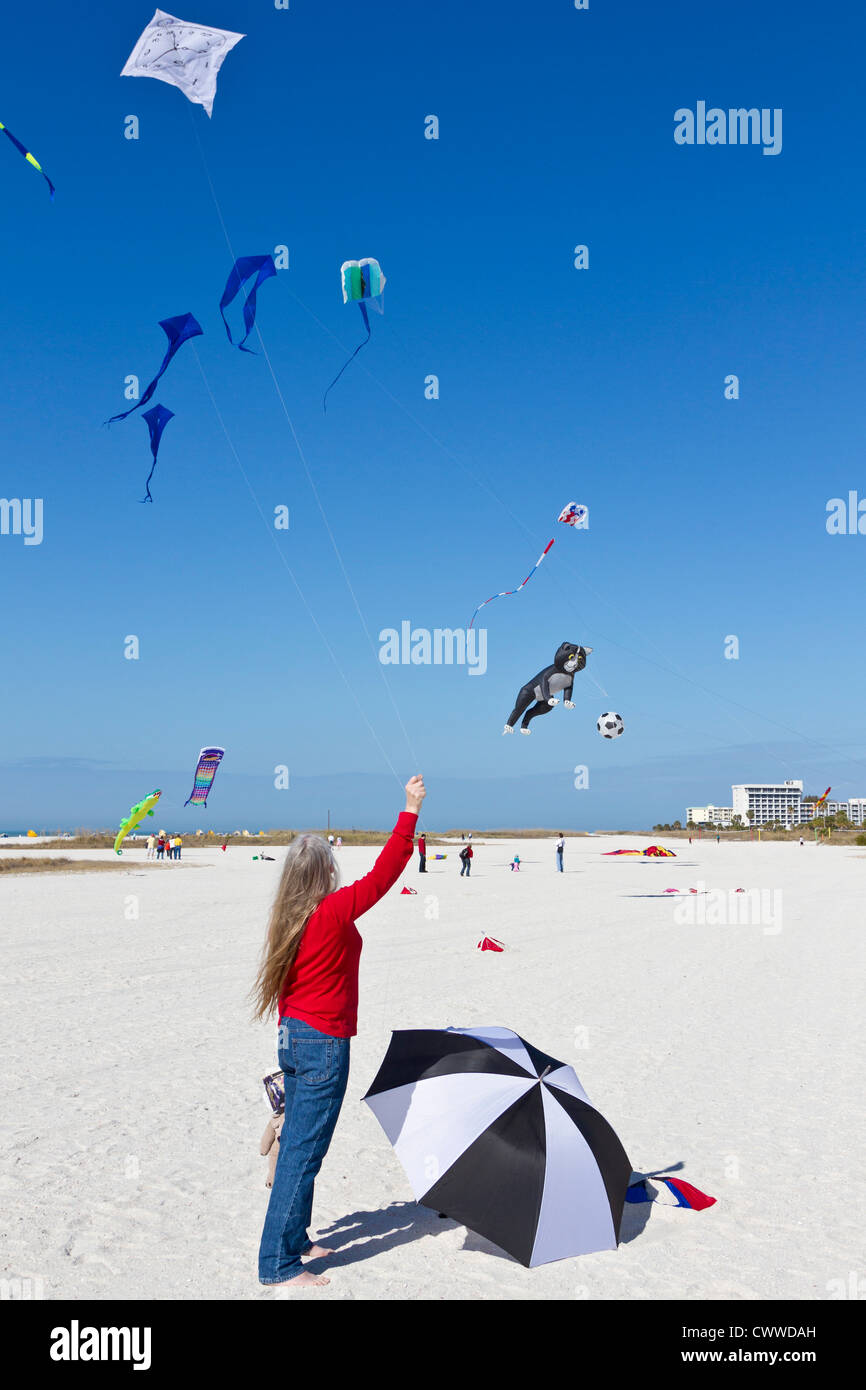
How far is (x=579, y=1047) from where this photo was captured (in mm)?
8297

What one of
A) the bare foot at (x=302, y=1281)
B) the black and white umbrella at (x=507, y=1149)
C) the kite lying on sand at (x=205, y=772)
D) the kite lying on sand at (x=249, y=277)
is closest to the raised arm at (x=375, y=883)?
the black and white umbrella at (x=507, y=1149)

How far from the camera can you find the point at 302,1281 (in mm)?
3900

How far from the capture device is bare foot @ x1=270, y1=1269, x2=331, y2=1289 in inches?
154

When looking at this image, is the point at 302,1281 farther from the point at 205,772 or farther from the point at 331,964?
the point at 205,772

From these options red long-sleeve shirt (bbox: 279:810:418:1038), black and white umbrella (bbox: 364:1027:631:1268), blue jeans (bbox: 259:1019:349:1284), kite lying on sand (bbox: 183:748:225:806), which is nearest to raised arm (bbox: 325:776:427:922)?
red long-sleeve shirt (bbox: 279:810:418:1038)

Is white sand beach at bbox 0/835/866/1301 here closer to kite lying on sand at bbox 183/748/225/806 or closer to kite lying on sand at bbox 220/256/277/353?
kite lying on sand at bbox 220/256/277/353

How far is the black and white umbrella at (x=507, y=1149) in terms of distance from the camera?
12.9 ft

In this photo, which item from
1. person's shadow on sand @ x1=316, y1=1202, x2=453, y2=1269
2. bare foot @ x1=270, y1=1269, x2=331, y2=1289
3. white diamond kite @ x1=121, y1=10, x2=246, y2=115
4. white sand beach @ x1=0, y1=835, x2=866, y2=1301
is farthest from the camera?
white diamond kite @ x1=121, y1=10, x2=246, y2=115

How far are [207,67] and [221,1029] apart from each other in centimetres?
956

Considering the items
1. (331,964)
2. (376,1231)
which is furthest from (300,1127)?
(376,1231)

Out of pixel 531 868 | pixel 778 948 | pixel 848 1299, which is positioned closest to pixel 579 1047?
pixel 848 1299

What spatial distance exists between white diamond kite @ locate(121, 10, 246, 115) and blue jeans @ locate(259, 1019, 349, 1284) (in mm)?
9329

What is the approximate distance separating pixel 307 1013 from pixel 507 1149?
1.09m

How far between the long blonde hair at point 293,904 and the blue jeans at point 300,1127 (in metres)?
0.21
